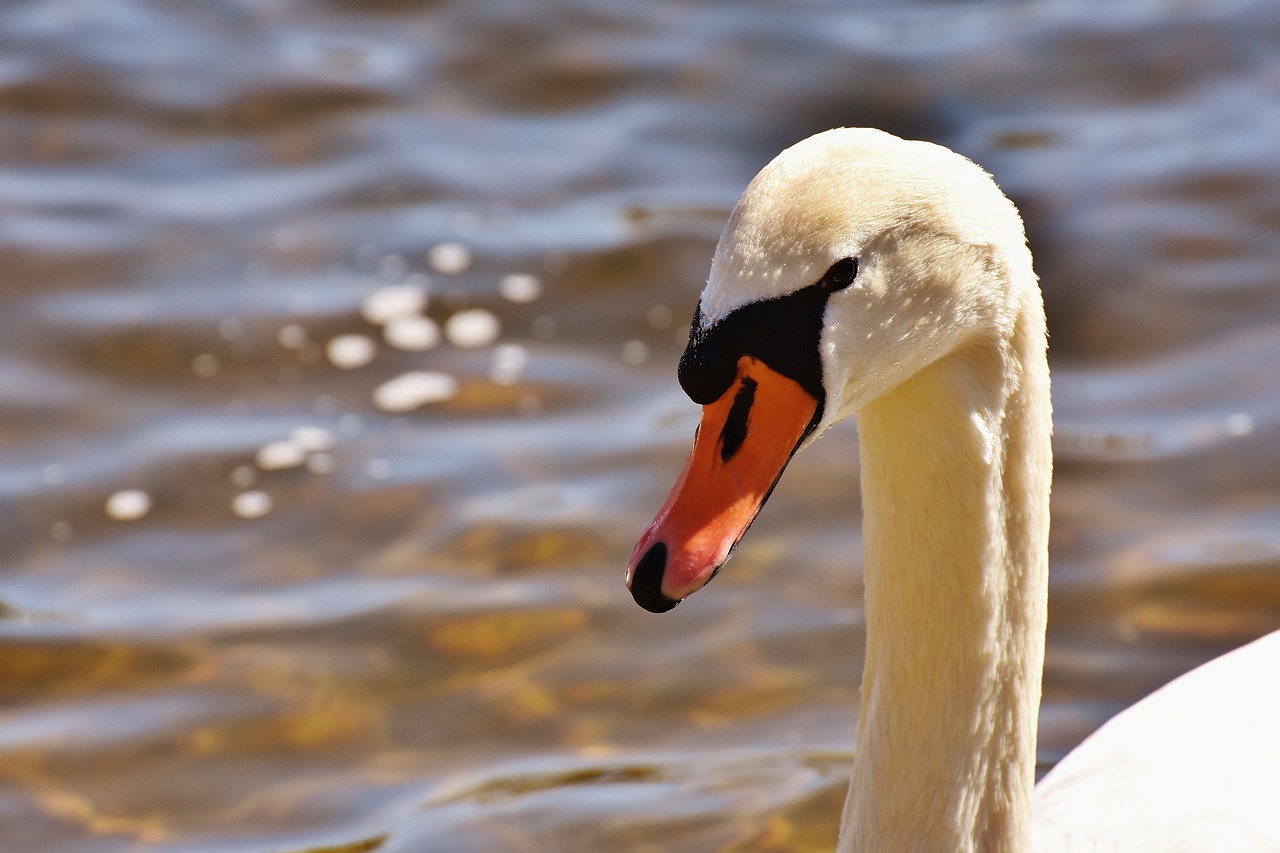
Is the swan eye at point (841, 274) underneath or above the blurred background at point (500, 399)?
underneath

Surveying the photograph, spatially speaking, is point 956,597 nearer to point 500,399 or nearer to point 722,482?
point 722,482

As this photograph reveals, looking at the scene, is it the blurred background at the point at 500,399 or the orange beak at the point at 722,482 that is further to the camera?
the blurred background at the point at 500,399

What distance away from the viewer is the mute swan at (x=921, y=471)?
2.60m

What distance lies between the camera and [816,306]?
2605 mm

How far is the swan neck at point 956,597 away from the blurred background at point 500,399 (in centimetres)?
136

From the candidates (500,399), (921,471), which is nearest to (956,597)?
(921,471)

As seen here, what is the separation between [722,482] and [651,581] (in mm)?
206

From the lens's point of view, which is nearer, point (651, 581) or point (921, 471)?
point (651, 581)

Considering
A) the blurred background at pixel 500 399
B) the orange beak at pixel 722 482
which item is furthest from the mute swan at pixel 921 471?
the blurred background at pixel 500 399

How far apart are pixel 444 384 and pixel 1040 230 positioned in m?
2.61

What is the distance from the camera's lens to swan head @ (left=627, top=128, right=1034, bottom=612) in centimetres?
256

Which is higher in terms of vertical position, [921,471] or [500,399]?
[500,399]

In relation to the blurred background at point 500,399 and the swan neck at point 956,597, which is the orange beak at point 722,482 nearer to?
the swan neck at point 956,597

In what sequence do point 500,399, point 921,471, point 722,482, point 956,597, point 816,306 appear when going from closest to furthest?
point 816,306 < point 722,482 < point 921,471 < point 956,597 < point 500,399
